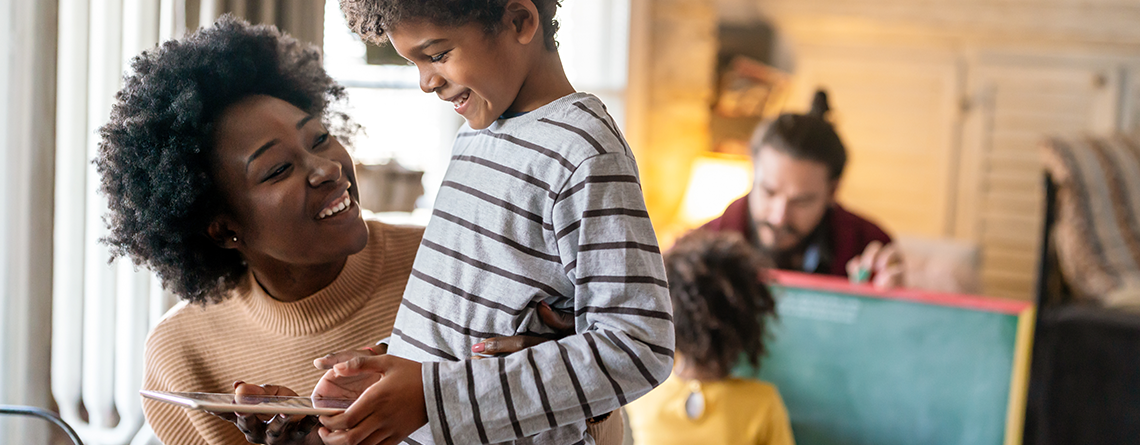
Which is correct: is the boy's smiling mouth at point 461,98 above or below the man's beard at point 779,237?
above

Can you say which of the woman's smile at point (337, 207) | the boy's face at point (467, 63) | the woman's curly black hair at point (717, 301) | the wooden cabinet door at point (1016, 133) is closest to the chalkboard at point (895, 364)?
the woman's curly black hair at point (717, 301)

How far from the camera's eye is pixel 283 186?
0.97 metres

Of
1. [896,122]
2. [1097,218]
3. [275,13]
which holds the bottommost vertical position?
[1097,218]

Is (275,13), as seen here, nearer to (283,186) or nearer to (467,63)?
(283,186)

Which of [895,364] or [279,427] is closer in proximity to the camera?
[279,427]

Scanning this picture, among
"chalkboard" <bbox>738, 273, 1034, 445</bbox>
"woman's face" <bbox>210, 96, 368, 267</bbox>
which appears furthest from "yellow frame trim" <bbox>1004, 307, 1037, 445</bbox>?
"woman's face" <bbox>210, 96, 368, 267</bbox>

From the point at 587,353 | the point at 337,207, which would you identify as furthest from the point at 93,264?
the point at 587,353

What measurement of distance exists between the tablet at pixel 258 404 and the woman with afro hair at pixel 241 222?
0.08 metres

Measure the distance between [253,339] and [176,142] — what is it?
0.31 metres

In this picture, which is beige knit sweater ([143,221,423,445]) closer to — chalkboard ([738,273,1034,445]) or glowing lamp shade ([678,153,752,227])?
chalkboard ([738,273,1034,445])

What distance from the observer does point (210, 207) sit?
1.03 metres

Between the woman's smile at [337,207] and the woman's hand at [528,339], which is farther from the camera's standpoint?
the woman's smile at [337,207]

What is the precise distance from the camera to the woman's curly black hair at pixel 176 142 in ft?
3.21

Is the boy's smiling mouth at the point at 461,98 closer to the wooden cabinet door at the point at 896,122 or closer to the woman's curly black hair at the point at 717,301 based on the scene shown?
the woman's curly black hair at the point at 717,301
